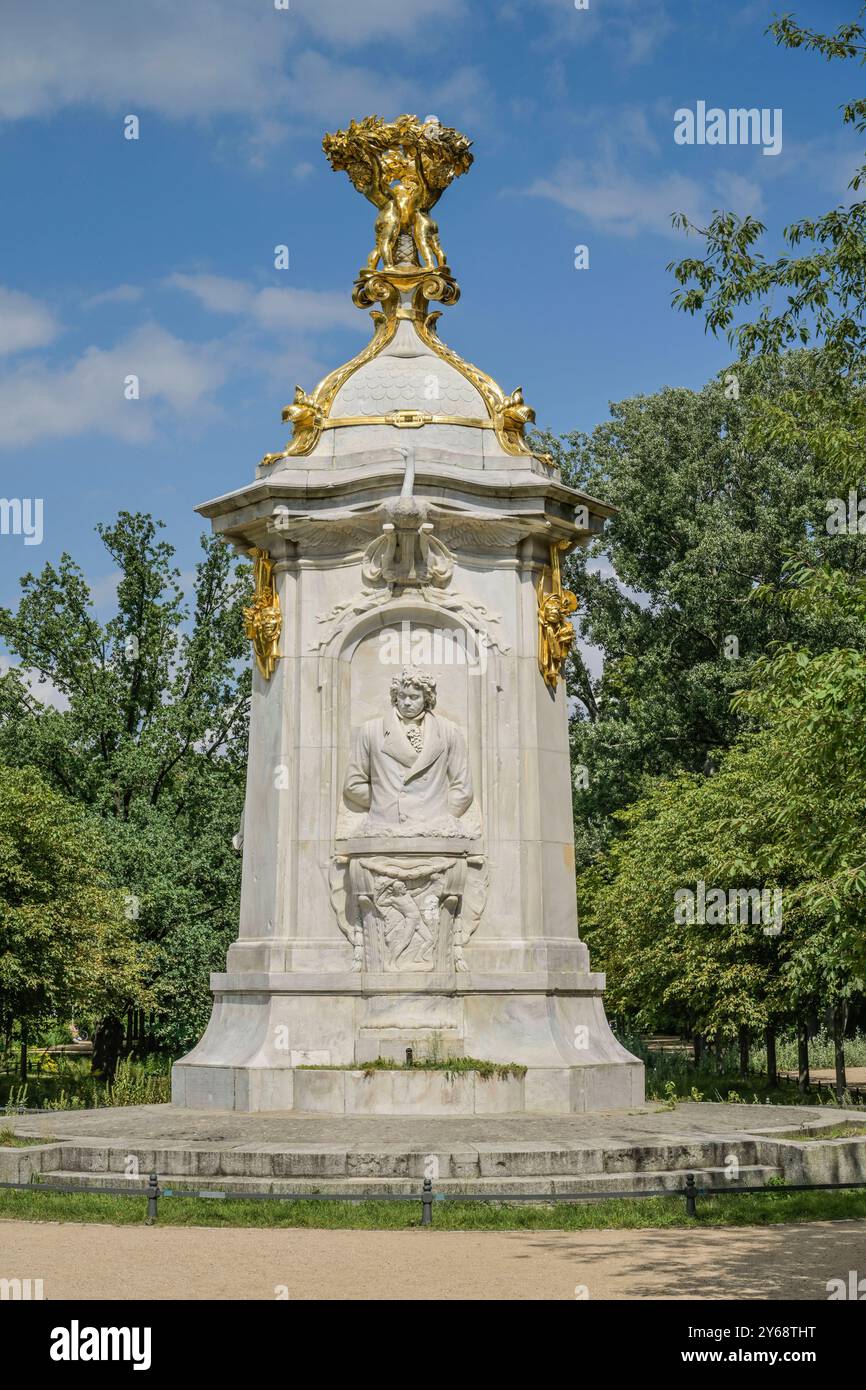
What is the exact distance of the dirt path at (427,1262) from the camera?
32.9ft

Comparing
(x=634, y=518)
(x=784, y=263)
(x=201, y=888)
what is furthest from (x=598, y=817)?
(x=784, y=263)

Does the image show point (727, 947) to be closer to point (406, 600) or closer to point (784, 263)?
point (406, 600)

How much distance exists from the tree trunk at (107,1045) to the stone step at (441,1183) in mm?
27041

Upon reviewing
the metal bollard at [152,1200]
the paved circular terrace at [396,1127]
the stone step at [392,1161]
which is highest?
the paved circular terrace at [396,1127]

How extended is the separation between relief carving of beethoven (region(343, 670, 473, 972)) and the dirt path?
21.3 ft

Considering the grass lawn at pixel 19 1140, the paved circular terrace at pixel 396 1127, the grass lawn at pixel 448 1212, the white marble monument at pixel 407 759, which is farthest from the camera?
the white marble monument at pixel 407 759

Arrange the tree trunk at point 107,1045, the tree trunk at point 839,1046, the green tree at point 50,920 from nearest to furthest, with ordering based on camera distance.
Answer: the green tree at point 50,920 < the tree trunk at point 839,1046 < the tree trunk at point 107,1045

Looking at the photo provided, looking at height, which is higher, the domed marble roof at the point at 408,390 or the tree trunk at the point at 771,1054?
the domed marble roof at the point at 408,390

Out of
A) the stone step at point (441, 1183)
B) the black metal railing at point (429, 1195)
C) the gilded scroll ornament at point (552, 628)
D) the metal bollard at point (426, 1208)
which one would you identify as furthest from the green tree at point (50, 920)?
the metal bollard at point (426, 1208)

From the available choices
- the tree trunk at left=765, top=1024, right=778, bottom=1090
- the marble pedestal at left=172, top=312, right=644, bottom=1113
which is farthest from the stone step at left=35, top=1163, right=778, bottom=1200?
the tree trunk at left=765, top=1024, right=778, bottom=1090

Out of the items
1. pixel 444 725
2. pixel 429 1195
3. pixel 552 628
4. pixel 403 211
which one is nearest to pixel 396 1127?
pixel 429 1195

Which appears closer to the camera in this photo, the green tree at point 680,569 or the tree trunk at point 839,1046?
the tree trunk at point 839,1046

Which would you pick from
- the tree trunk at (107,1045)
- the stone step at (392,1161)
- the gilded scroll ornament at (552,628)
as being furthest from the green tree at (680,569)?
the stone step at (392,1161)

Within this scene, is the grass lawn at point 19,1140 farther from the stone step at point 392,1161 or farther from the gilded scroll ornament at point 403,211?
the gilded scroll ornament at point 403,211
